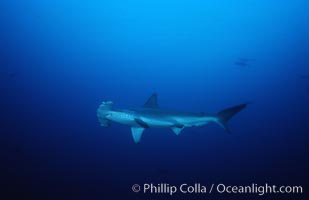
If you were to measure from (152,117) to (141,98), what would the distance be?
20502mm

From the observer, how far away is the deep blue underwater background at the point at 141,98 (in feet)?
38.2

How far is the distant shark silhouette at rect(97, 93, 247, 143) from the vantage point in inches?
206

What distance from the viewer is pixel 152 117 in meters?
5.44

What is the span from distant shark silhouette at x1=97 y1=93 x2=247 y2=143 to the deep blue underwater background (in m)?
0.37

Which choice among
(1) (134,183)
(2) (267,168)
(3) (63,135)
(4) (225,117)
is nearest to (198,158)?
(2) (267,168)

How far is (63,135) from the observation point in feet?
54.5

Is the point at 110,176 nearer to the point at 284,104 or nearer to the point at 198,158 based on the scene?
the point at 198,158

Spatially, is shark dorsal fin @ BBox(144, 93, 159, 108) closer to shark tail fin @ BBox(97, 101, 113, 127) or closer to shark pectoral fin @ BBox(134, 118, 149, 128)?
shark pectoral fin @ BBox(134, 118, 149, 128)
